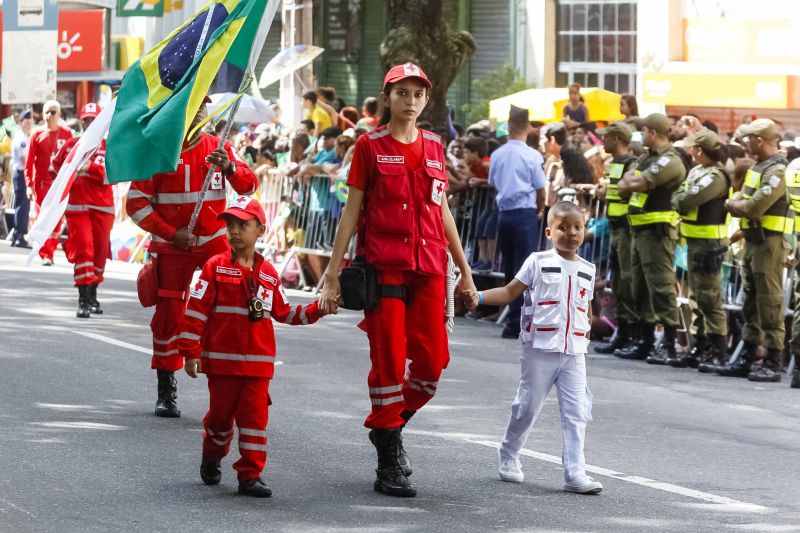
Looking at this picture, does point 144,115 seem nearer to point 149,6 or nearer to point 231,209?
point 231,209

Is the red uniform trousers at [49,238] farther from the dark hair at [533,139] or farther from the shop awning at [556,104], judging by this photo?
the shop awning at [556,104]

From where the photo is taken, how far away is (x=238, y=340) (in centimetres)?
805

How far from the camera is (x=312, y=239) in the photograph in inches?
771

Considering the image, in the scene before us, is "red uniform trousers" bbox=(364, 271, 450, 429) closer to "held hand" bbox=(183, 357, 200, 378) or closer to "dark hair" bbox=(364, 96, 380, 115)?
"held hand" bbox=(183, 357, 200, 378)

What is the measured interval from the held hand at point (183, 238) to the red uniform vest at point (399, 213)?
2.13 meters

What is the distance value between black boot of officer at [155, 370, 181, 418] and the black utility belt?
2.52m

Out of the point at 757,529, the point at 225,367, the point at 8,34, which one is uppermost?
the point at 8,34

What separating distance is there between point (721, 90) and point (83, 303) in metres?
14.2

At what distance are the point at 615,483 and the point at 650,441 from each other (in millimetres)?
1556

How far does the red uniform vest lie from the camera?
26.3ft

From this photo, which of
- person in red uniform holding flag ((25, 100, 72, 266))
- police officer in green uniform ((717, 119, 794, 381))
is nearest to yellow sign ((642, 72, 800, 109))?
person in red uniform holding flag ((25, 100, 72, 266))

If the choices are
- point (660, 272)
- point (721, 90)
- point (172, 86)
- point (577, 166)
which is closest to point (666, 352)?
point (660, 272)

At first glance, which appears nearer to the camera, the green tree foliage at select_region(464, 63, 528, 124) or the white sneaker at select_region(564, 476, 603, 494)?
the white sneaker at select_region(564, 476, 603, 494)

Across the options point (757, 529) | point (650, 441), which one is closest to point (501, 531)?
point (757, 529)
